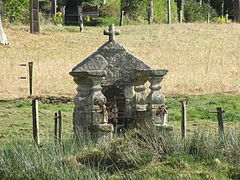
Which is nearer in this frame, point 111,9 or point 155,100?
point 155,100

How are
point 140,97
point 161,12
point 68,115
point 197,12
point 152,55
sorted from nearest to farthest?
point 140,97 < point 68,115 < point 152,55 < point 161,12 < point 197,12

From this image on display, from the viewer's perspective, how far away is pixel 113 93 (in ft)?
37.3

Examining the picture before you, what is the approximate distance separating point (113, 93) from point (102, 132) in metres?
1.32

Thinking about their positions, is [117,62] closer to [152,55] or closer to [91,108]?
[91,108]

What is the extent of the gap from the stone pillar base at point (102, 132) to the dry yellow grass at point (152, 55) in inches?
407

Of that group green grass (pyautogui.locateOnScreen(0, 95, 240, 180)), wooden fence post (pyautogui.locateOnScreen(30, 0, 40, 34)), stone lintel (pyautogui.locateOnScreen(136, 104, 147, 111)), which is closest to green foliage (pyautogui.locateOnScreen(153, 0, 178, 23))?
wooden fence post (pyautogui.locateOnScreen(30, 0, 40, 34))

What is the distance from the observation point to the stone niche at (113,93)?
409 inches

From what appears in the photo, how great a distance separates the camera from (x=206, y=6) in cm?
5484

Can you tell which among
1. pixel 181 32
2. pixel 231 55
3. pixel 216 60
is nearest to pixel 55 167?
pixel 216 60

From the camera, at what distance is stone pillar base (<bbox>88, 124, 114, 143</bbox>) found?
1021cm

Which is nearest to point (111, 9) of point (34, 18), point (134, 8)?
point (134, 8)

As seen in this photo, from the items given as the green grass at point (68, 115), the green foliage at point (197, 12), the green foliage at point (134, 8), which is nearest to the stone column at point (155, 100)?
the green grass at point (68, 115)

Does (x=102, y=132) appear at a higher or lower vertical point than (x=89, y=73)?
lower

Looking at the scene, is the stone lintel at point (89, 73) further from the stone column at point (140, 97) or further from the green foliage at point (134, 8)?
the green foliage at point (134, 8)
